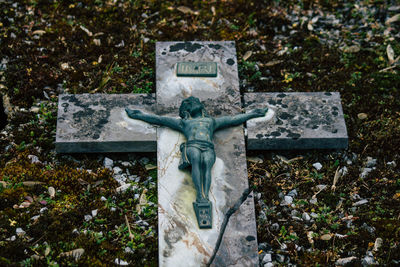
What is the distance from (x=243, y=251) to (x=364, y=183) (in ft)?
6.03

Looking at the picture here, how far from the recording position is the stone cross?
618cm

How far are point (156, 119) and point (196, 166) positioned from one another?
3.10 ft

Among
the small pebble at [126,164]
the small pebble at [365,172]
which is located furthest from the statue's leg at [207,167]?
the small pebble at [365,172]

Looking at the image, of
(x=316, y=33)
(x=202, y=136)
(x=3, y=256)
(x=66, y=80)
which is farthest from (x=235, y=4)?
(x=3, y=256)

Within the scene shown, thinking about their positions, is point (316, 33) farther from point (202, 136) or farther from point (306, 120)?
point (202, 136)

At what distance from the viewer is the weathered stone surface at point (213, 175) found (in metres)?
6.11

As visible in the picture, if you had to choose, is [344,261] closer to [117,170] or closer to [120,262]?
[120,262]

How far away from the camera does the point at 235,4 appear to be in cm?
942

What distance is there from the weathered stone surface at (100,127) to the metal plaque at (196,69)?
0.55 m

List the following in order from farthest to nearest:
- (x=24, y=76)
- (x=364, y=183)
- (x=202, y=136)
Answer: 1. (x=24, y=76)
2. (x=364, y=183)
3. (x=202, y=136)

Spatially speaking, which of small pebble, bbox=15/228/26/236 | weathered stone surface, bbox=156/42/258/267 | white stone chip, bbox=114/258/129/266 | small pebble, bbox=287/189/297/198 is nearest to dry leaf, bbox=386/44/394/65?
weathered stone surface, bbox=156/42/258/267

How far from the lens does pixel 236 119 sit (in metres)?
7.10

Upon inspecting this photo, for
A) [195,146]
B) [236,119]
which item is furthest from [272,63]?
[195,146]

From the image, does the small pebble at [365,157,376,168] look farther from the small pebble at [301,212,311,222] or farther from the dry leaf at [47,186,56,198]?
the dry leaf at [47,186,56,198]
